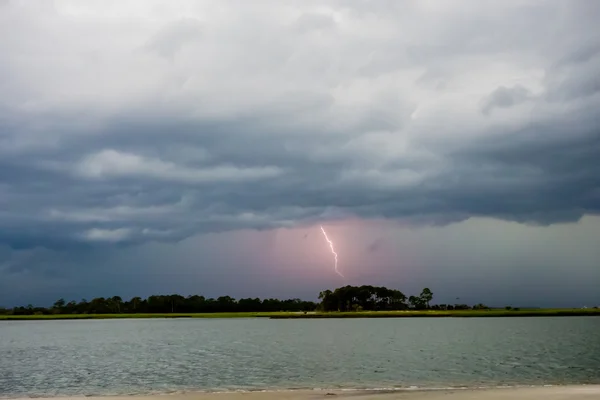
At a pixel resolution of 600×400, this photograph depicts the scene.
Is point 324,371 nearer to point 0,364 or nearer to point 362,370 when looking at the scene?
point 362,370

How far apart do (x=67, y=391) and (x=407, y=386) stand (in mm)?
26397

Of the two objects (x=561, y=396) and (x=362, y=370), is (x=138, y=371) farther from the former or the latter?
(x=561, y=396)

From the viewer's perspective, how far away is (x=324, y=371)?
55.2 metres

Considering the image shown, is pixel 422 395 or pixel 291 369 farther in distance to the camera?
pixel 291 369

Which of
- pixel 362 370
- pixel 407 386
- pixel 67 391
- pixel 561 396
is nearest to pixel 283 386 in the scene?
pixel 407 386

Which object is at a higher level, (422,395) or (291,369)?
(422,395)

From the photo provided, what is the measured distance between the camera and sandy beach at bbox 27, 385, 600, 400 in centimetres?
3409

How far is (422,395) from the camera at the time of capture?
35688 mm

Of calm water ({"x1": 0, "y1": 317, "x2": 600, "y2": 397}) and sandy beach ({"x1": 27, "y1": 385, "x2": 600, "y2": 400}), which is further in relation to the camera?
calm water ({"x1": 0, "y1": 317, "x2": 600, "y2": 397})

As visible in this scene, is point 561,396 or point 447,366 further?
point 447,366

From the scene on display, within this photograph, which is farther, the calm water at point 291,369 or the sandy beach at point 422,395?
the calm water at point 291,369

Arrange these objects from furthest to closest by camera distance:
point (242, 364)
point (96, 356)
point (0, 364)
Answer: point (96, 356), point (0, 364), point (242, 364)

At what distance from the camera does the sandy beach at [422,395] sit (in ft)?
112

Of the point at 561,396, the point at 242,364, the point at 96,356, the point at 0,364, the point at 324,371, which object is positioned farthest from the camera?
the point at 96,356
